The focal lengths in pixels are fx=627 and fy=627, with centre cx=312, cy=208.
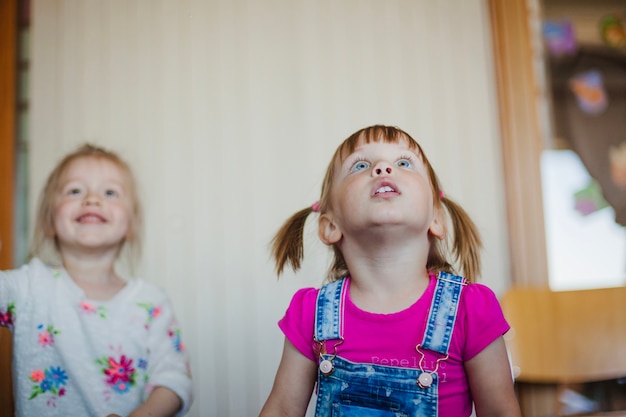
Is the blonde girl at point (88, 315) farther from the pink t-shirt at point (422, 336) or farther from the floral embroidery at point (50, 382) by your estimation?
the pink t-shirt at point (422, 336)

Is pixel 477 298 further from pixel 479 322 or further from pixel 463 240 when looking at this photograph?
pixel 463 240

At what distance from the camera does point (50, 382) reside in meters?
1.02

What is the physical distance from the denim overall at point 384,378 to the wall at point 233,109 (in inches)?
14.2

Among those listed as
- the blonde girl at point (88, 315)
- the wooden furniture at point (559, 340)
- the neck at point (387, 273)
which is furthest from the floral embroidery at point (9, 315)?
the wooden furniture at point (559, 340)

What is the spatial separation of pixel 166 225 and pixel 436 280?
599 millimetres

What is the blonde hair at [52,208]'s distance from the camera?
115 centimetres

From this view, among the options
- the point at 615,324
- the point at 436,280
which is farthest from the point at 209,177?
the point at 615,324

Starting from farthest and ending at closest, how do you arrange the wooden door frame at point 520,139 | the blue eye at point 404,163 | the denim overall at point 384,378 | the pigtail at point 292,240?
the wooden door frame at point 520,139 < the pigtail at point 292,240 < the blue eye at point 404,163 < the denim overall at point 384,378

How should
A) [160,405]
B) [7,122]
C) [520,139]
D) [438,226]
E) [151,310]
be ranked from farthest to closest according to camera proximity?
1. [520,139]
2. [7,122]
3. [151,310]
4. [160,405]
5. [438,226]

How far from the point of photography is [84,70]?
4.00ft

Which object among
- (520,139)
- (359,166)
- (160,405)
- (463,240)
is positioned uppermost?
(520,139)

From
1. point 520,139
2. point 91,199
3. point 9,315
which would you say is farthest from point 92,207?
point 520,139

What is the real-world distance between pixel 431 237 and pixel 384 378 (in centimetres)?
22

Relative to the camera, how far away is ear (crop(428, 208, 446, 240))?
87 centimetres
